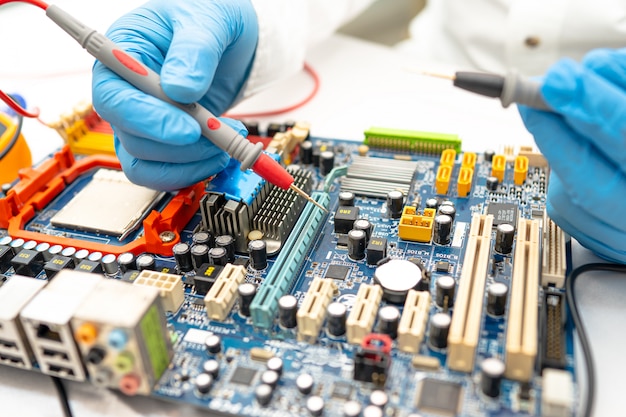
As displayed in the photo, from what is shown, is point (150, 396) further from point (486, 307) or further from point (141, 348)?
point (486, 307)

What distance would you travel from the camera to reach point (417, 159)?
286cm

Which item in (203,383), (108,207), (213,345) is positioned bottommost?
(203,383)

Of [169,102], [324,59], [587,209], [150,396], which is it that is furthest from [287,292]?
[324,59]

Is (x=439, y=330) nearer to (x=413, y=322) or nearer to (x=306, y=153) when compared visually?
(x=413, y=322)

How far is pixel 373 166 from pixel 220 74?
0.92 metres

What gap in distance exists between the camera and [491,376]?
1.64m

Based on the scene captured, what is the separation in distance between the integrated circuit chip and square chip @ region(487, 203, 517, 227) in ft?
4.78

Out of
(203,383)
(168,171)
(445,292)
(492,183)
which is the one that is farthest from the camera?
(492,183)

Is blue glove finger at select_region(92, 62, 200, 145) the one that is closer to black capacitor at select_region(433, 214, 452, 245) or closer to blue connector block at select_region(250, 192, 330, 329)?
blue connector block at select_region(250, 192, 330, 329)

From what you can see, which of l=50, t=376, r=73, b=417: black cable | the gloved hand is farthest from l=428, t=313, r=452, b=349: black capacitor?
l=50, t=376, r=73, b=417: black cable

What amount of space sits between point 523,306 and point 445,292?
25cm

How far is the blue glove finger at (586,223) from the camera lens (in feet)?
6.72

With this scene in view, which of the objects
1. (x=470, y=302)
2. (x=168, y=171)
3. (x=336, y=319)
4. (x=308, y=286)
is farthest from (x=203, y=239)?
(x=470, y=302)

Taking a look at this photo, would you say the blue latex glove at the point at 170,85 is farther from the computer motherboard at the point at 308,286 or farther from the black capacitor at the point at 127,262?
the black capacitor at the point at 127,262
